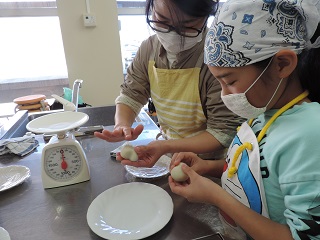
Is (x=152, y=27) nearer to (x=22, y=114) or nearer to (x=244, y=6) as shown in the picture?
(x=244, y=6)

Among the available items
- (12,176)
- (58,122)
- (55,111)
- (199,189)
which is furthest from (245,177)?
(55,111)

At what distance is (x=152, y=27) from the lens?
85 centimetres

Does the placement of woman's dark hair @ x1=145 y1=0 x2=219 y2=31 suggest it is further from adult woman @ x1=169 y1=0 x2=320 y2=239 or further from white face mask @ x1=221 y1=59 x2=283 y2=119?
white face mask @ x1=221 y1=59 x2=283 y2=119

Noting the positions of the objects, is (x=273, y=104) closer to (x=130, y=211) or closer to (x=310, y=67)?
(x=310, y=67)

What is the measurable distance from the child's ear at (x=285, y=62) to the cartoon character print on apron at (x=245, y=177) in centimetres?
16

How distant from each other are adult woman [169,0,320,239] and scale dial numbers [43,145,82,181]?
0.41 m

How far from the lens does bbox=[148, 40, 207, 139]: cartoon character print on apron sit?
92 cm

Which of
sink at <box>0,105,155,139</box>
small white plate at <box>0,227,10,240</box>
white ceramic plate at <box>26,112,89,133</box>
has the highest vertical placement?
white ceramic plate at <box>26,112,89,133</box>

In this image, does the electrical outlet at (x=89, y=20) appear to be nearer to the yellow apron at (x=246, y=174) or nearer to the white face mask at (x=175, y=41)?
the white face mask at (x=175, y=41)

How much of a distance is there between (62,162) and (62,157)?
0.02 meters

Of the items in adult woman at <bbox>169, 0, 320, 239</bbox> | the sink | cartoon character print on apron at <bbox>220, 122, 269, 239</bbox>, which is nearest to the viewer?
adult woman at <bbox>169, 0, 320, 239</bbox>

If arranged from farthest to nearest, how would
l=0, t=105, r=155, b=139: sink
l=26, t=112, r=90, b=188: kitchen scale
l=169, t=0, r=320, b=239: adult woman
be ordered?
1. l=0, t=105, r=155, b=139: sink
2. l=26, t=112, r=90, b=188: kitchen scale
3. l=169, t=0, r=320, b=239: adult woman

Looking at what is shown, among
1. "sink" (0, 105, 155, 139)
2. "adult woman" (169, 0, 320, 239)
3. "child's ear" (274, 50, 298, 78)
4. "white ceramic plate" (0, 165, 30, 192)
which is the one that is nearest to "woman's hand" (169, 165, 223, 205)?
"adult woman" (169, 0, 320, 239)

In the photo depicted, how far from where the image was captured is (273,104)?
58cm
